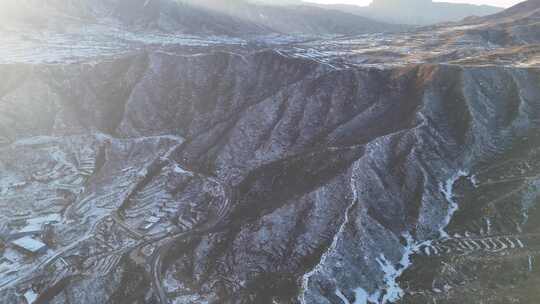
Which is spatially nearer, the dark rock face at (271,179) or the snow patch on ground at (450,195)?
the dark rock face at (271,179)

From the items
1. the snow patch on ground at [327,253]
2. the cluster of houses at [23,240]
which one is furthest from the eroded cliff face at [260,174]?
the cluster of houses at [23,240]

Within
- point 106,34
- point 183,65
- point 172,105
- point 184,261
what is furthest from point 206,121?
point 106,34

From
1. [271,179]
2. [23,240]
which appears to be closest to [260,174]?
[271,179]

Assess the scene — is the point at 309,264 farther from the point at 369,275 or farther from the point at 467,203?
the point at 467,203

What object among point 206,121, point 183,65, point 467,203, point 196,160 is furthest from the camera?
point 183,65

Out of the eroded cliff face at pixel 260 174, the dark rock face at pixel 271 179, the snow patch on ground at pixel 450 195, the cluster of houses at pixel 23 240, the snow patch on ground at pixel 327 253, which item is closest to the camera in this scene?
the snow patch on ground at pixel 327 253

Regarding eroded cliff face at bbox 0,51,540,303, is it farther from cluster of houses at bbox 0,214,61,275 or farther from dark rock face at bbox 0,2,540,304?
cluster of houses at bbox 0,214,61,275

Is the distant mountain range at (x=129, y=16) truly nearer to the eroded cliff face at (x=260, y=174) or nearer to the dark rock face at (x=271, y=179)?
the dark rock face at (x=271, y=179)

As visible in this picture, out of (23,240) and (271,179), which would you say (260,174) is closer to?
(271,179)

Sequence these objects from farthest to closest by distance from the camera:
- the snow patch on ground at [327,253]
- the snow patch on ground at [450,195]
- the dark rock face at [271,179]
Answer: the snow patch on ground at [450,195] < the dark rock face at [271,179] < the snow patch on ground at [327,253]
